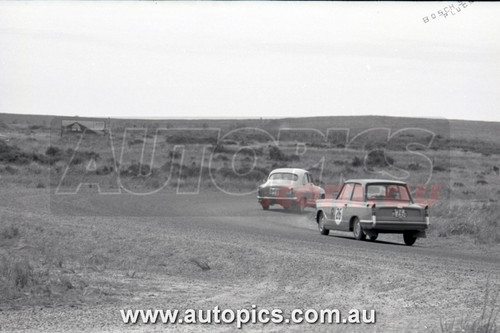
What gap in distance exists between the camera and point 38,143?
2913 inches

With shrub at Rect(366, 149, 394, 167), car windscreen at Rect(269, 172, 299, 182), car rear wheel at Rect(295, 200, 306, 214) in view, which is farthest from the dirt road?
shrub at Rect(366, 149, 394, 167)

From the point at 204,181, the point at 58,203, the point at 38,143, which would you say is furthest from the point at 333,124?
the point at 58,203

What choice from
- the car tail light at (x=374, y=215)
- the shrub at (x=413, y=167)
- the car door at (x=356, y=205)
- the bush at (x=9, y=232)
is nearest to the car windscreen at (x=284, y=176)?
the car door at (x=356, y=205)

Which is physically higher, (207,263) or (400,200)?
(400,200)

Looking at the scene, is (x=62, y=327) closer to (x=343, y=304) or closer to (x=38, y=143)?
(x=343, y=304)

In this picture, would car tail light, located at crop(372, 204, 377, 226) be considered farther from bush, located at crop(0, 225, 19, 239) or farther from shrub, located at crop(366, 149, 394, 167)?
shrub, located at crop(366, 149, 394, 167)

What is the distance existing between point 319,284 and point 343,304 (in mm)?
1799

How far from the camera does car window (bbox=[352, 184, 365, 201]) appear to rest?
20.6 metres

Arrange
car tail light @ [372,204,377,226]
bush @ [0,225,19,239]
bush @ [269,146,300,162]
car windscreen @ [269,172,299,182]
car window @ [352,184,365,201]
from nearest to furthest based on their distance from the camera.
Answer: bush @ [0,225,19,239] → car tail light @ [372,204,377,226] → car window @ [352,184,365,201] → car windscreen @ [269,172,299,182] → bush @ [269,146,300,162]

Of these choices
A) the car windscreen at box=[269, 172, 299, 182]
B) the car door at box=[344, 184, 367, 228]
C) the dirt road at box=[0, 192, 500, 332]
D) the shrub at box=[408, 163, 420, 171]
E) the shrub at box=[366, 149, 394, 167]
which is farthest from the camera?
the shrub at box=[366, 149, 394, 167]

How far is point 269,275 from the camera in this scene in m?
15.1

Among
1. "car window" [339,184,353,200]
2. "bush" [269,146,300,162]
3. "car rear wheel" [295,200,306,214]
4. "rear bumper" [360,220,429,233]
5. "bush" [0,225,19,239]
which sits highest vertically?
"bush" [269,146,300,162]

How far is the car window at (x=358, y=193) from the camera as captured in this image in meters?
20.6

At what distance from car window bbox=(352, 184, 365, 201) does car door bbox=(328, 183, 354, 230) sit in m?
0.22
